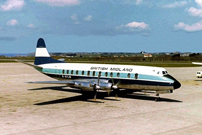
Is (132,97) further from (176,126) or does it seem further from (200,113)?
(176,126)

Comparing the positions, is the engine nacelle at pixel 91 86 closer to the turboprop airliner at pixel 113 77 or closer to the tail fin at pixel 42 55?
the turboprop airliner at pixel 113 77

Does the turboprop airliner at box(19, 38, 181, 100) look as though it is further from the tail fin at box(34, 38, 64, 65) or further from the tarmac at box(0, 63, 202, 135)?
the tail fin at box(34, 38, 64, 65)

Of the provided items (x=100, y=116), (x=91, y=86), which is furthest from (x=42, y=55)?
(x=100, y=116)

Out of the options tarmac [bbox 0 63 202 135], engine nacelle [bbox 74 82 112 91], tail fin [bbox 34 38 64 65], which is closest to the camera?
tarmac [bbox 0 63 202 135]

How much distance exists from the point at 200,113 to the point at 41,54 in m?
22.1

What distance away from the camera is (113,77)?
26.4 metres

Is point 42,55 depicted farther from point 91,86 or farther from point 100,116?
point 100,116

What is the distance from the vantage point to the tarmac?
15195mm

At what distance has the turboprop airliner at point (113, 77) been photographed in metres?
23.8

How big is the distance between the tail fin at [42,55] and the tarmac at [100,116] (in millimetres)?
7851

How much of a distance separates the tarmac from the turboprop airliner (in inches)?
57.4

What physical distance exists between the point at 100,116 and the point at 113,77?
824 cm

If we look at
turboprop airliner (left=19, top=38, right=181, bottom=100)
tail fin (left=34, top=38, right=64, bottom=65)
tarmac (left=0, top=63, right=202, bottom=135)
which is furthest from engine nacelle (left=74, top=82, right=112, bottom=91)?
tail fin (left=34, top=38, right=64, bottom=65)

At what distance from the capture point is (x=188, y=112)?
2027 centimetres
